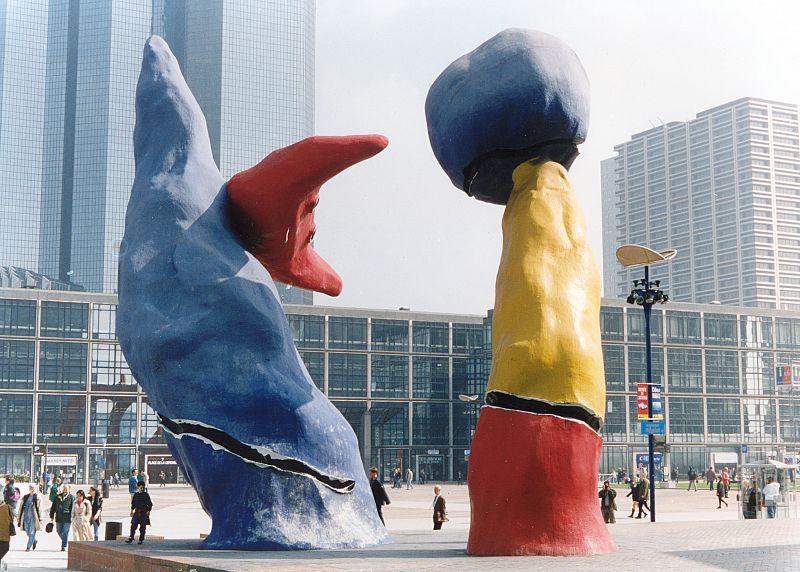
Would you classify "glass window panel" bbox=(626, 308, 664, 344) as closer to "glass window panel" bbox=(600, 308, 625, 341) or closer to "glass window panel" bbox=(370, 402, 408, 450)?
"glass window panel" bbox=(600, 308, 625, 341)

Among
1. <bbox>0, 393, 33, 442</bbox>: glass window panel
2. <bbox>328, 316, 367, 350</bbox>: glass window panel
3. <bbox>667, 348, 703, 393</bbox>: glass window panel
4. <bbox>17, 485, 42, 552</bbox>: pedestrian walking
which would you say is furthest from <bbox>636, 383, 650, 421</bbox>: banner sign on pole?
<bbox>0, 393, 33, 442</bbox>: glass window panel

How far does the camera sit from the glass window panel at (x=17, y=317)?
248 feet

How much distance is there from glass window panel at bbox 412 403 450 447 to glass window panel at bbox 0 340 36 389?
2967 cm

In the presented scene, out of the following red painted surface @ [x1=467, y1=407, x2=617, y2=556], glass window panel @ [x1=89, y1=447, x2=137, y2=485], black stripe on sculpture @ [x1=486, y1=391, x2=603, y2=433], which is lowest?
glass window panel @ [x1=89, y1=447, x2=137, y2=485]

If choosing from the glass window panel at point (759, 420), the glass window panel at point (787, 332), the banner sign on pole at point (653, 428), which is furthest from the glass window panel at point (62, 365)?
the banner sign on pole at point (653, 428)

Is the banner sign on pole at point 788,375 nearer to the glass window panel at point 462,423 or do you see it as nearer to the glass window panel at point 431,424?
the glass window panel at point 462,423

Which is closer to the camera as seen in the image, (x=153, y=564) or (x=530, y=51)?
(x=153, y=564)

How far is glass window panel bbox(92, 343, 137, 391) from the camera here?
255 ft

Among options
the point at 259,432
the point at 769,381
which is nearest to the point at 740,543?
the point at 259,432

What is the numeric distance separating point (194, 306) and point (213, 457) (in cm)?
222

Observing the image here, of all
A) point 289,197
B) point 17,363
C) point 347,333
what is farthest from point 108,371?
point 289,197

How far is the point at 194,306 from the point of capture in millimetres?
15273

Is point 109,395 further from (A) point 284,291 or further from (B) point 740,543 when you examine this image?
→ (B) point 740,543

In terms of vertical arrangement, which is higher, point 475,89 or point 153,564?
point 475,89
